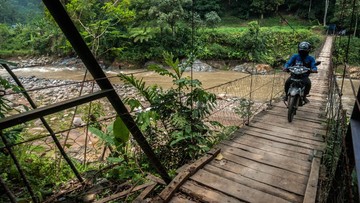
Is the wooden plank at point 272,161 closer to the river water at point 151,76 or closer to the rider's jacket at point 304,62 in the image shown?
the rider's jacket at point 304,62

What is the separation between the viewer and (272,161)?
2.33 metres

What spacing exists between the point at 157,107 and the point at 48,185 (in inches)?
53.7

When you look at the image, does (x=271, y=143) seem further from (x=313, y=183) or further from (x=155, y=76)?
(x=155, y=76)

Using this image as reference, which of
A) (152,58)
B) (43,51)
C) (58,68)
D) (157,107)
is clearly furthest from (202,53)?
(157,107)

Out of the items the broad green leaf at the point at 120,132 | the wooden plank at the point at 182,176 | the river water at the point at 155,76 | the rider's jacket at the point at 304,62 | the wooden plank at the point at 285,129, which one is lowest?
the river water at the point at 155,76

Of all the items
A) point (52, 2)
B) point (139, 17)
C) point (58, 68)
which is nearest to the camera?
point (52, 2)

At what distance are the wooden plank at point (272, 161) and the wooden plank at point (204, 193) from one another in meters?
0.65

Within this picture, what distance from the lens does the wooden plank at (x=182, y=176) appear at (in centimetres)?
178

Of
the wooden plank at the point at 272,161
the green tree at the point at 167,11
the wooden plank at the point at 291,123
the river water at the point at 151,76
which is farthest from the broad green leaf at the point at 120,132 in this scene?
the green tree at the point at 167,11

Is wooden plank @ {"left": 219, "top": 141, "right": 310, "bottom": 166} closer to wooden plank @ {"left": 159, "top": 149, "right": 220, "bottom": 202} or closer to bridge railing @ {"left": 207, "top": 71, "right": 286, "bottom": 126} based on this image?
wooden plank @ {"left": 159, "top": 149, "right": 220, "bottom": 202}

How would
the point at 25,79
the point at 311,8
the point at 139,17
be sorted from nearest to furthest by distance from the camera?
the point at 25,79, the point at 139,17, the point at 311,8

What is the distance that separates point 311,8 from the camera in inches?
869

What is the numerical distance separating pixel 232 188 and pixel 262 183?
271 millimetres

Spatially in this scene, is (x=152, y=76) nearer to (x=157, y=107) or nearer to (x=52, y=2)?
(x=157, y=107)
